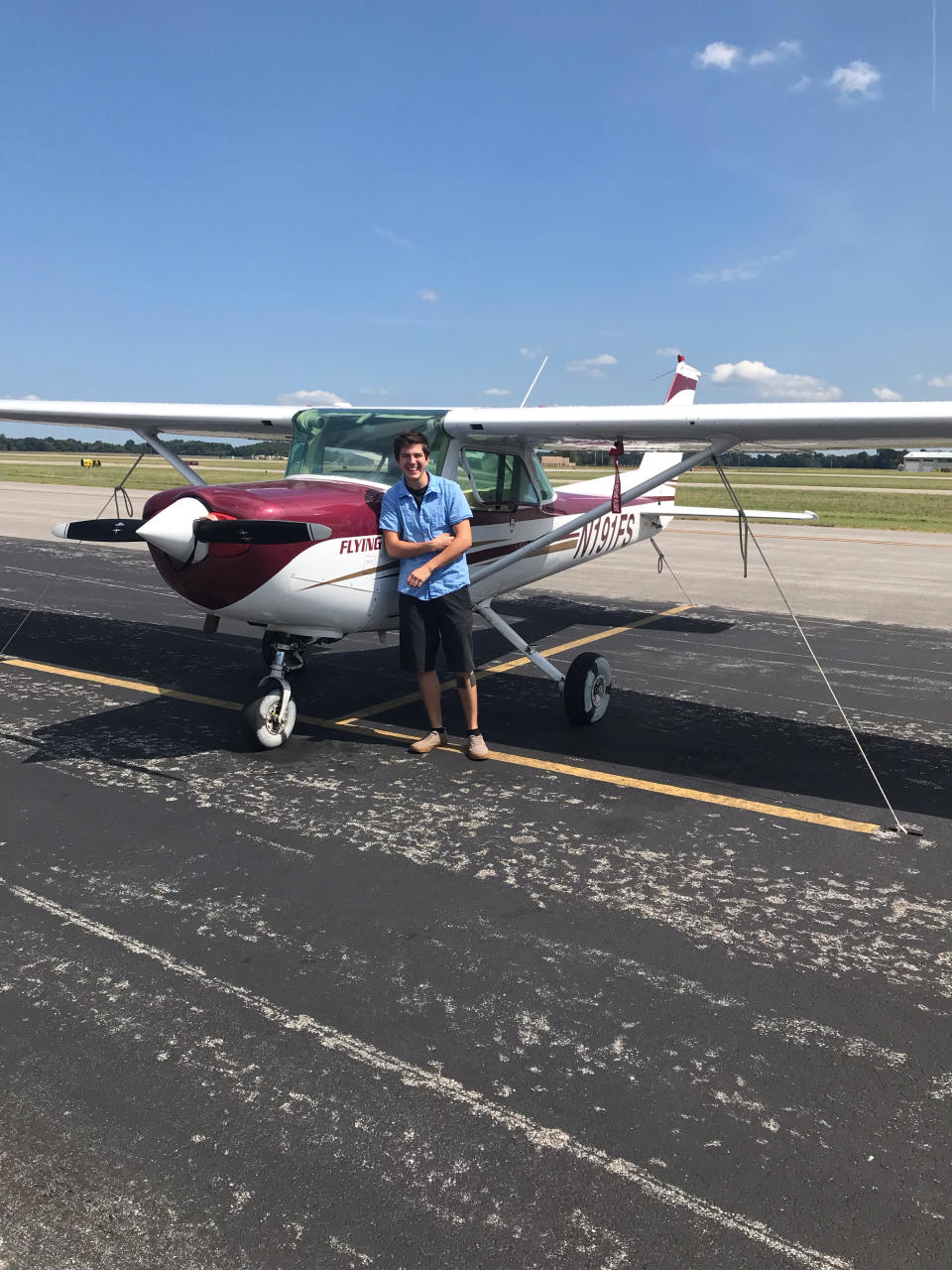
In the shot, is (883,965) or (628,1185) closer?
(628,1185)

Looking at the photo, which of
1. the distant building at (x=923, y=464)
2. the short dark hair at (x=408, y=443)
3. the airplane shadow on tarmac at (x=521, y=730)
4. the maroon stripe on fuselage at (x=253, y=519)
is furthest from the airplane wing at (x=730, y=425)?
the distant building at (x=923, y=464)

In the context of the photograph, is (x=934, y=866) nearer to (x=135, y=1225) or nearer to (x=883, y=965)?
(x=883, y=965)

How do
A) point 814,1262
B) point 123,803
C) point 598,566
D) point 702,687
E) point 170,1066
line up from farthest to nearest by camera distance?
point 598,566 < point 702,687 < point 123,803 < point 170,1066 < point 814,1262

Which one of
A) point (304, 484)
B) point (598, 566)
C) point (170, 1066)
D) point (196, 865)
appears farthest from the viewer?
point (598, 566)

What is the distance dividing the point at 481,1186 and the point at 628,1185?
382 millimetres

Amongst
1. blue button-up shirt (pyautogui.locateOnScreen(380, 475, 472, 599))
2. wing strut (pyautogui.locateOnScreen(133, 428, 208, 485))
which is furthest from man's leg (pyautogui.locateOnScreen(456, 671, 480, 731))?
wing strut (pyautogui.locateOnScreen(133, 428, 208, 485))

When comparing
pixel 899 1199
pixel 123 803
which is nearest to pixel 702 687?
pixel 123 803

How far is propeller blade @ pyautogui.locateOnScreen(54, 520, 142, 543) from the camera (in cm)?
569

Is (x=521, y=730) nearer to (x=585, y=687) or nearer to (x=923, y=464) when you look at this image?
(x=585, y=687)

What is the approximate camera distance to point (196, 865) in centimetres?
421

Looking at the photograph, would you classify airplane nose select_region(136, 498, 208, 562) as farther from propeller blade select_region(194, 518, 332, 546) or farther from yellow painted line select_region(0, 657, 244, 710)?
yellow painted line select_region(0, 657, 244, 710)

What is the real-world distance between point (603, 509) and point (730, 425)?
1.10 m

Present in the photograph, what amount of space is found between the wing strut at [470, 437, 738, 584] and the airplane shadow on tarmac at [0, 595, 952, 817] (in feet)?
3.78

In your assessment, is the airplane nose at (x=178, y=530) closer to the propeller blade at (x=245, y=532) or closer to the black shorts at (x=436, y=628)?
the propeller blade at (x=245, y=532)
